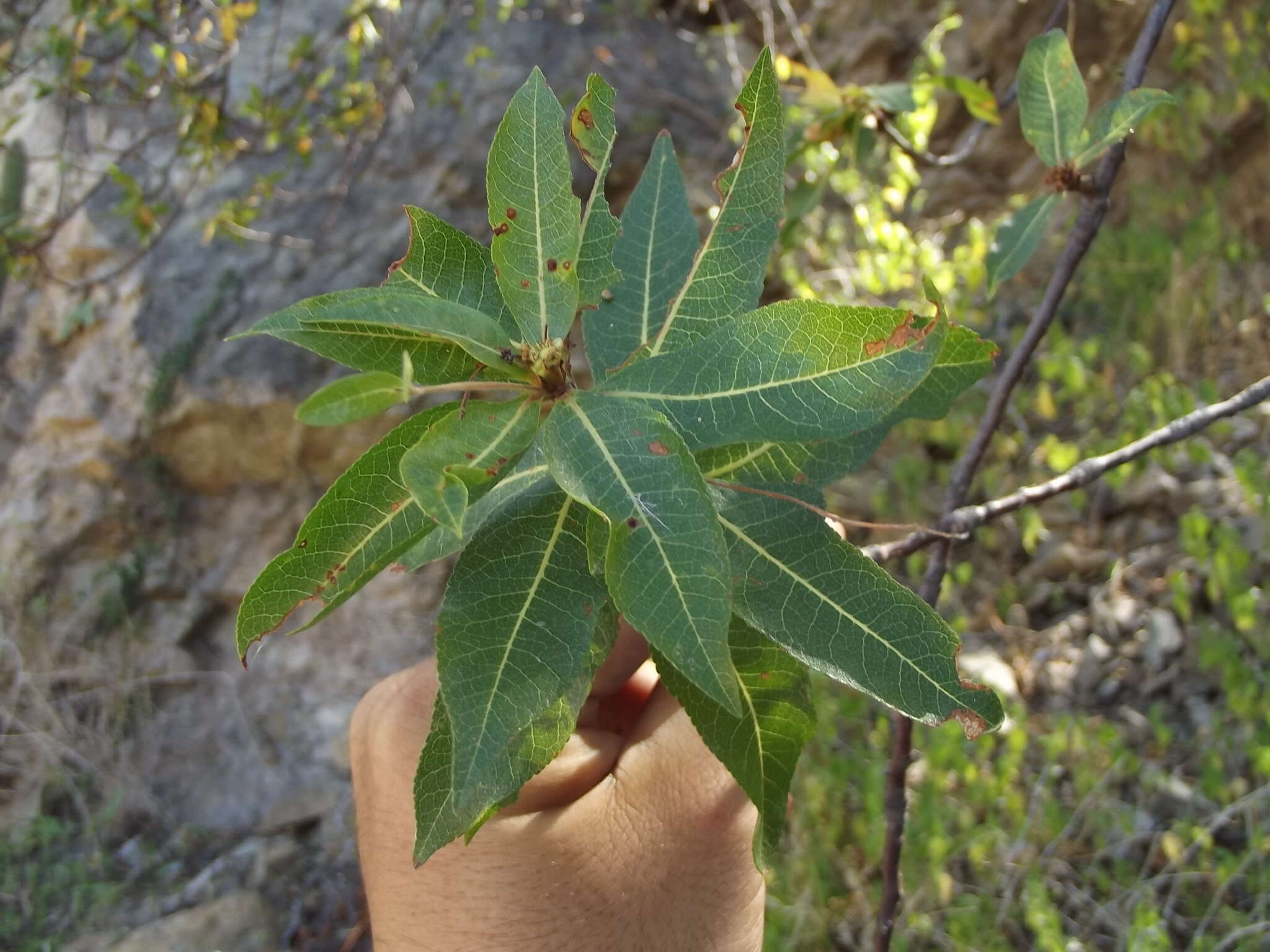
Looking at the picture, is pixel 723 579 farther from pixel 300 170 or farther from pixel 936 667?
pixel 300 170

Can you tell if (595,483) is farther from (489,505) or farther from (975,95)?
(975,95)

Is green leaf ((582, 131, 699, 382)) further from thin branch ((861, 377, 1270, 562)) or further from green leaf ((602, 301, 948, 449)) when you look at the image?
thin branch ((861, 377, 1270, 562))

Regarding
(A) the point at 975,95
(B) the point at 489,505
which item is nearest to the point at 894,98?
(A) the point at 975,95

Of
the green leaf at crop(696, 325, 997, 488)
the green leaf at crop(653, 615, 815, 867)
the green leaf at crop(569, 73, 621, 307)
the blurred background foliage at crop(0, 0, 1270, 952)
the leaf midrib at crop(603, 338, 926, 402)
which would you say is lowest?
the blurred background foliage at crop(0, 0, 1270, 952)

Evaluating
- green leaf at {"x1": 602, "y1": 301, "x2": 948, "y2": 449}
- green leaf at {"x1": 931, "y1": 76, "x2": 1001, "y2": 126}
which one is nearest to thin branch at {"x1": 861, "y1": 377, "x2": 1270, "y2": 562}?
green leaf at {"x1": 602, "y1": 301, "x2": 948, "y2": 449}

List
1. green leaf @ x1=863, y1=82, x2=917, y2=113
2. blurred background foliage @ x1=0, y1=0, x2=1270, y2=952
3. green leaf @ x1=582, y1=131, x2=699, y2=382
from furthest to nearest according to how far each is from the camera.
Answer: blurred background foliage @ x1=0, y1=0, x2=1270, y2=952 → green leaf @ x1=863, y1=82, x2=917, y2=113 → green leaf @ x1=582, y1=131, x2=699, y2=382

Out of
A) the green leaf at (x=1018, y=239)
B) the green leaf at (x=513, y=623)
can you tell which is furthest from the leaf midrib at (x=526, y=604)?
the green leaf at (x=1018, y=239)
